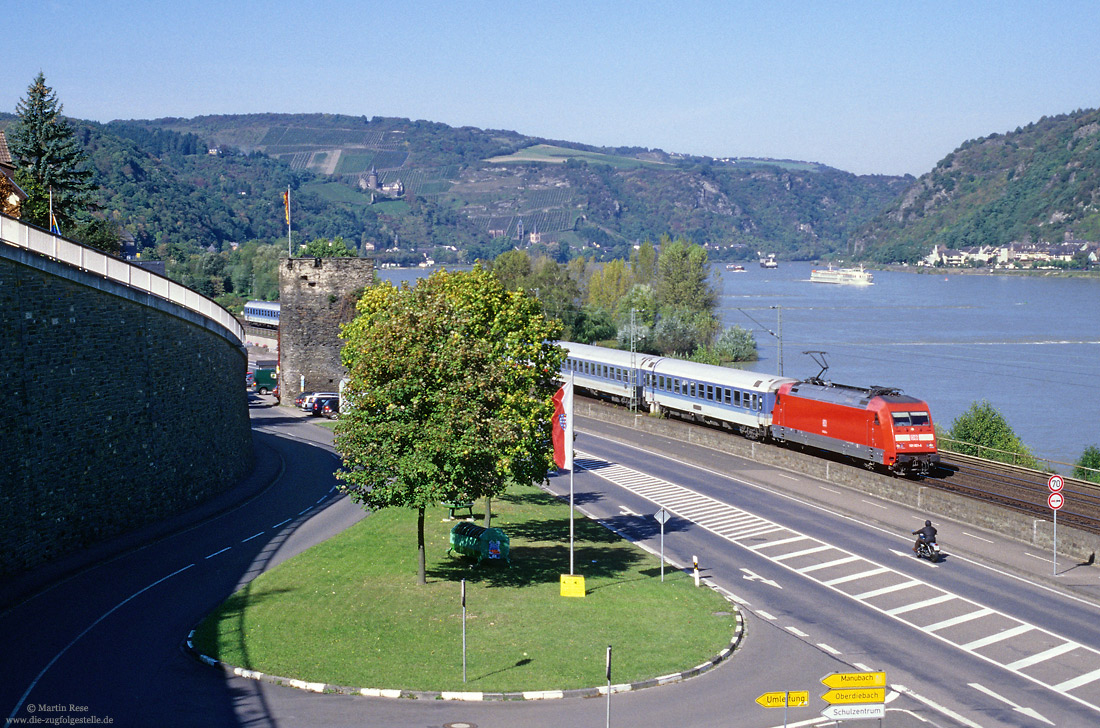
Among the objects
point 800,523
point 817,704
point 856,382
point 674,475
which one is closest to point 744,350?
point 856,382

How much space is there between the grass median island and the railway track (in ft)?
49.0

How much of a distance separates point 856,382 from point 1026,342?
171 feet

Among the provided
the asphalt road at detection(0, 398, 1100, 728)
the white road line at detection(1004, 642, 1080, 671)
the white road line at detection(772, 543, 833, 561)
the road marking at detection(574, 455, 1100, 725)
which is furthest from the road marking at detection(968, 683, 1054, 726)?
the white road line at detection(772, 543, 833, 561)

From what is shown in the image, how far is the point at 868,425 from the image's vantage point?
42.2m

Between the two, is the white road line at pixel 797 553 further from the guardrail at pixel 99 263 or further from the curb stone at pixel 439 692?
the guardrail at pixel 99 263

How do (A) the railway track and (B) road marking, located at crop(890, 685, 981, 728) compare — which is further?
(A) the railway track

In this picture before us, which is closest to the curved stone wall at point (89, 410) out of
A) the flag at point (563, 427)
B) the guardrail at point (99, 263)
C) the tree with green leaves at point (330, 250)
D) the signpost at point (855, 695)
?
the guardrail at point (99, 263)

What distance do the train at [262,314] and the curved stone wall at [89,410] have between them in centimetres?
8016

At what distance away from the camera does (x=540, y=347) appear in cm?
3128

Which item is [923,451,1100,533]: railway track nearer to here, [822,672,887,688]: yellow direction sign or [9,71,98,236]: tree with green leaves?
[822,672,887,688]: yellow direction sign

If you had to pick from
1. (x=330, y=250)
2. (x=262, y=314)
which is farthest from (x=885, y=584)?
(x=262, y=314)

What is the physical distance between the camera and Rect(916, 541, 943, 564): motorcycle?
1222 inches

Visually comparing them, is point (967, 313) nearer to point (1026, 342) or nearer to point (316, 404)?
point (1026, 342)

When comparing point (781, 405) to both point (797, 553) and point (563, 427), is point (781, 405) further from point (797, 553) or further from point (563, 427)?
point (563, 427)
